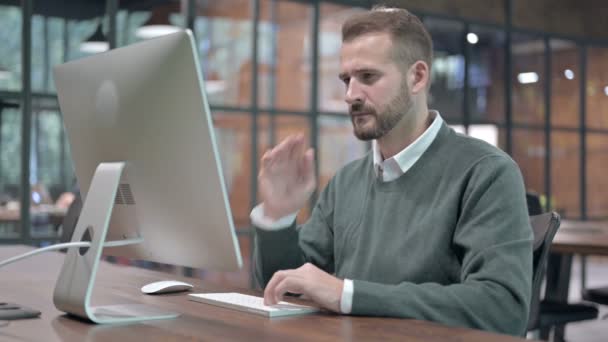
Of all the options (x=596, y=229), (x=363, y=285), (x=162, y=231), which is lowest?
(x=596, y=229)

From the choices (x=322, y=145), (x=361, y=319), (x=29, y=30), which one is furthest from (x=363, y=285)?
(x=322, y=145)

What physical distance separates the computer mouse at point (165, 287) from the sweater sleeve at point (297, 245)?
19 centimetres

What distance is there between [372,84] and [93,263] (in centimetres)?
75

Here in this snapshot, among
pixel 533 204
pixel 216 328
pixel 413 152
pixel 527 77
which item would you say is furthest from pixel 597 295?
pixel 527 77

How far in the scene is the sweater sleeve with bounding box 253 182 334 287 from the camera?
1.88 meters

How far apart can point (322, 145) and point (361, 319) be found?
4.79 meters

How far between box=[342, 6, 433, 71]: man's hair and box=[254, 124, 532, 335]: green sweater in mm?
195

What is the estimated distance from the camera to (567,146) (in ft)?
26.6

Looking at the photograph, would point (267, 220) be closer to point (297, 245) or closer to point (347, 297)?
point (297, 245)

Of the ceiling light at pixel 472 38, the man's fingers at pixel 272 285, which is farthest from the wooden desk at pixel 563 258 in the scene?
the ceiling light at pixel 472 38

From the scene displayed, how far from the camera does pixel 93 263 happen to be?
1.46 meters

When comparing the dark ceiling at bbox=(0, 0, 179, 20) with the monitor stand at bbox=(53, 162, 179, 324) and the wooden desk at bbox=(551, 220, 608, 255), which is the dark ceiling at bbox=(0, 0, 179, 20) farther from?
the monitor stand at bbox=(53, 162, 179, 324)

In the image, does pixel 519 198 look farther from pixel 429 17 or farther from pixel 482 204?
pixel 429 17

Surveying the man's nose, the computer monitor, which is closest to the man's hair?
the man's nose
